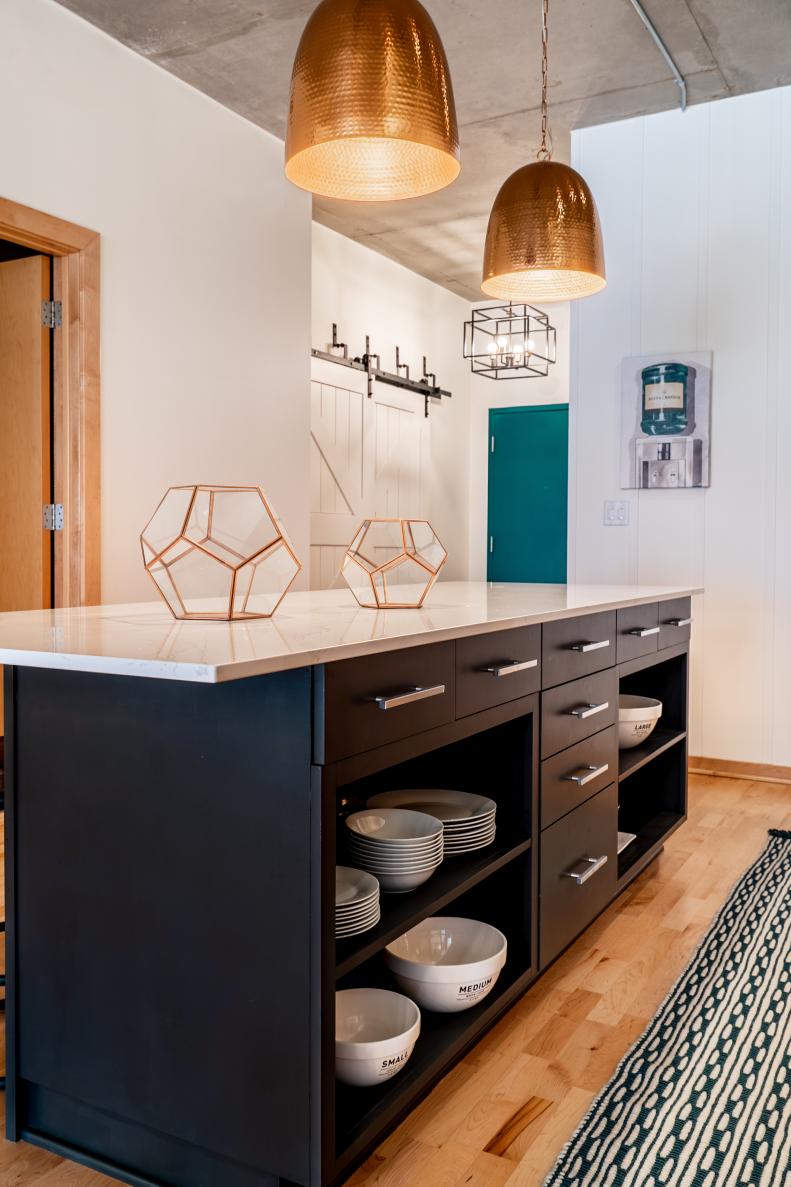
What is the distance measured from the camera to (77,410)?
3461mm

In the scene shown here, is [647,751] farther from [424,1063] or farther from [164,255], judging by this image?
[164,255]

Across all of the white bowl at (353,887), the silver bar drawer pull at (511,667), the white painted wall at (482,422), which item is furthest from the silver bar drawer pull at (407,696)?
the white painted wall at (482,422)

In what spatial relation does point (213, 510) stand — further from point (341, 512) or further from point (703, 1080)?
point (341, 512)

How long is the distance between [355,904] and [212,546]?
0.64m

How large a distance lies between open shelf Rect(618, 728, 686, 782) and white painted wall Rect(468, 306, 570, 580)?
4.42 m

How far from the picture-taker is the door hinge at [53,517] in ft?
11.5

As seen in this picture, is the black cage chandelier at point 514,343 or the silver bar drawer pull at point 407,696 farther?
the black cage chandelier at point 514,343

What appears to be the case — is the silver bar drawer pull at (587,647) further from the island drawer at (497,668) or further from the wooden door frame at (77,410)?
the wooden door frame at (77,410)

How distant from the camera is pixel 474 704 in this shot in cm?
166

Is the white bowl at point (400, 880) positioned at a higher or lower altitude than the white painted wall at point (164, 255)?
lower

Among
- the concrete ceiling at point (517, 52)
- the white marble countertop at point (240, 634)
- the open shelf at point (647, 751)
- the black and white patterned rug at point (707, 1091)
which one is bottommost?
the black and white patterned rug at point (707, 1091)

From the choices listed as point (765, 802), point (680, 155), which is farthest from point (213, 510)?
point (680, 155)

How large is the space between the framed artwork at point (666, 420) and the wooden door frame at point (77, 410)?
2.27 m

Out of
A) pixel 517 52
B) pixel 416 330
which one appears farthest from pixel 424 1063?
pixel 416 330
